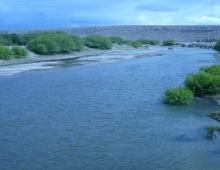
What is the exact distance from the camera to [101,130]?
1819 cm

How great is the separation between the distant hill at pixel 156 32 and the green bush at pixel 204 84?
135 metres

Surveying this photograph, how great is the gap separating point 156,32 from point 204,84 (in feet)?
487

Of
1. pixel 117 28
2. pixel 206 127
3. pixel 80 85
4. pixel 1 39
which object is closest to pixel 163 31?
pixel 117 28

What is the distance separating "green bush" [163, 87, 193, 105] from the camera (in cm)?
2378

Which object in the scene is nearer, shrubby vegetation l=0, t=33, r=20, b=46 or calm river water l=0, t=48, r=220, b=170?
calm river water l=0, t=48, r=220, b=170

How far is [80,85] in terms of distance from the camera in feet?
107

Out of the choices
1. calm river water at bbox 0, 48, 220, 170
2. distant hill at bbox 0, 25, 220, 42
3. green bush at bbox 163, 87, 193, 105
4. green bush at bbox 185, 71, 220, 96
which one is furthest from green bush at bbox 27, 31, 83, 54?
distant hill at bbox 0, 25, 220, 42

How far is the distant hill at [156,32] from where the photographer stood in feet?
536

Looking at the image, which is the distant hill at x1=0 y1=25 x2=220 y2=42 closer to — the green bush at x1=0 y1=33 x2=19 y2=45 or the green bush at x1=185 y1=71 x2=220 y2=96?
the green bush at x1=0 y1=33 x2=19 y2=45

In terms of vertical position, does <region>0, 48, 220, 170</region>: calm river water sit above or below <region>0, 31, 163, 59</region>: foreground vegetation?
below

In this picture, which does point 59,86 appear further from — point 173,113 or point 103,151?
point 103,151

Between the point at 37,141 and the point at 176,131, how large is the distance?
637cm

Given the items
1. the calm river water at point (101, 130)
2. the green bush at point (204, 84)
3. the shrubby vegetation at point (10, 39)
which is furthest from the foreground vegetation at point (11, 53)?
the green bush at point (204, 84)

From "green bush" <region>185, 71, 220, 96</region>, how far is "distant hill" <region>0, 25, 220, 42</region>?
135 meters
